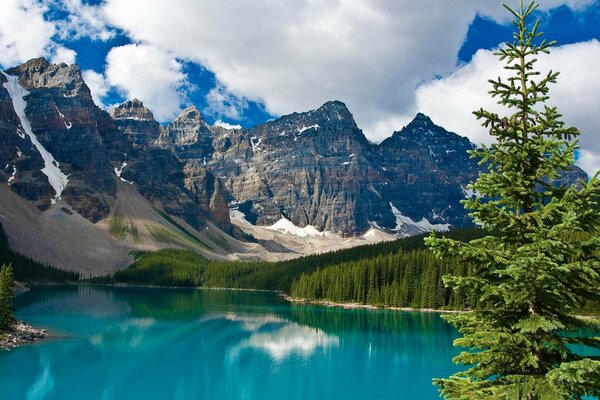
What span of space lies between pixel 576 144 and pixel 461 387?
20.9ft

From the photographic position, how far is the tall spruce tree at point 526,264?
1115 cm

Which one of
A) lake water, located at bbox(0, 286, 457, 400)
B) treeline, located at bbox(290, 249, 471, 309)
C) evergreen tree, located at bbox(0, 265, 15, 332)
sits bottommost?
lake water, located at bbox(0, 286, 457, 400)

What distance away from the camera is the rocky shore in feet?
184

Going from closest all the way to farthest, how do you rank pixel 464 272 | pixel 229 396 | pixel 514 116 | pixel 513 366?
pixel 513 366 → pixel 514 116 → pixel 229 396 → pixel 464 272

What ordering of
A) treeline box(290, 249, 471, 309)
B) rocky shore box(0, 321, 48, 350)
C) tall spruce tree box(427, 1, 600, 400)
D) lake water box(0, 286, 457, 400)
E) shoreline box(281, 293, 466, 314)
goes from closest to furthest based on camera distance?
tall spruce tree box(427, 1, 600, 400)
lake water box(0, 286, 457, 400)
rocky shore box(0, 321, 48, 350)
shoreline box(281, 293, 466, 314)
treeline box(290, 249, 471, 309)

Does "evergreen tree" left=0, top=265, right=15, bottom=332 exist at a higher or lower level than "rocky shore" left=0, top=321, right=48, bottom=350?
higher

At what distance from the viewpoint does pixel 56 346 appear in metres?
59.2

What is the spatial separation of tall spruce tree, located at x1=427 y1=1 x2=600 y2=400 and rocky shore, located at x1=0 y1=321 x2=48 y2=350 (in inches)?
2226

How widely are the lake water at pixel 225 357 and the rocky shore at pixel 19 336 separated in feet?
5.73

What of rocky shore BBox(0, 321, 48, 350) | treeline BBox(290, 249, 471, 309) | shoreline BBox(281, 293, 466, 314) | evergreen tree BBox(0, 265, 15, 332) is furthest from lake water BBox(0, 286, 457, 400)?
treeline BBox(290, 249, 471, 309)

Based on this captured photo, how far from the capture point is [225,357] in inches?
2388

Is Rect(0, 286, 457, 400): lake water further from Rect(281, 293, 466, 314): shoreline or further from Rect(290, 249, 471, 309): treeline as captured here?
Rect(290, 249, 471, 309): treeline

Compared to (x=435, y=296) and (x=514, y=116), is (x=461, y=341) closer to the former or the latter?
(x=514, y=116)

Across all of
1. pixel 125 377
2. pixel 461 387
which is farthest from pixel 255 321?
pixel 461 387
